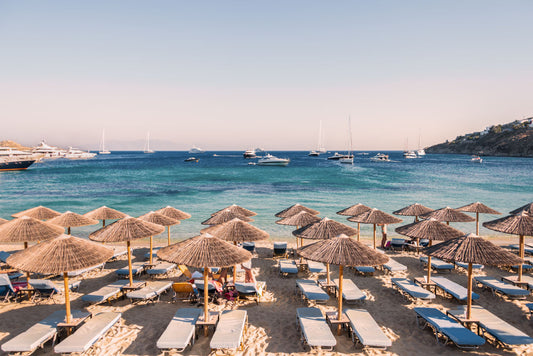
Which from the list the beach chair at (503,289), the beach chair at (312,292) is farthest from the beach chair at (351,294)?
the beach chair at (503,289)

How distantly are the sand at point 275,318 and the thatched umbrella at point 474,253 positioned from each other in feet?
4.99

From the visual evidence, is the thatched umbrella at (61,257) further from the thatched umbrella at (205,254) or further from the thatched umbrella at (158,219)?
the thatched umbrella at (158,219)

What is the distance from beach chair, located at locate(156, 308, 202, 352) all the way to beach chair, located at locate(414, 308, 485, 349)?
17.1 ft

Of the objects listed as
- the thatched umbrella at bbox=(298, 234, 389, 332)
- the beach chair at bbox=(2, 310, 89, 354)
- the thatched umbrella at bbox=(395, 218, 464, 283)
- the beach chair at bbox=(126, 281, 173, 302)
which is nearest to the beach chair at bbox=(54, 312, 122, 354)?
the beach chair at bbox=(2, 310, 89, 354)

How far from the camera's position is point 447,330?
19.9ft

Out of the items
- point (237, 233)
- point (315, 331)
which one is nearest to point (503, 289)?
point (315, 331)

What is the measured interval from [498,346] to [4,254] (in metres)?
16.2

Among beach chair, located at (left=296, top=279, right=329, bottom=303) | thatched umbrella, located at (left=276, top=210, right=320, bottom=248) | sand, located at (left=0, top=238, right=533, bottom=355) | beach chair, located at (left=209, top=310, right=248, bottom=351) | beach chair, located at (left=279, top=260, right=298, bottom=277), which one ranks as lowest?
sand, located at (left=0, top=238, right=533, bottom=355)

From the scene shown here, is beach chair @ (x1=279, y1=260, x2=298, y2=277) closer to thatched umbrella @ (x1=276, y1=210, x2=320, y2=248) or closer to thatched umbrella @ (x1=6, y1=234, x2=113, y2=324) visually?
thatched umbrella @ (x1=276, y1=210, x2=320, y2=248)

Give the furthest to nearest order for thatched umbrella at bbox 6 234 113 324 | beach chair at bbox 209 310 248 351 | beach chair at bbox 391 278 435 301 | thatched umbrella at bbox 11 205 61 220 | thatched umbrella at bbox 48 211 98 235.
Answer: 1. thatched umbrella at bbox 11 205 61 220
2. thatched umbrella at bbox 48 211 98 235
3. beach chair at bbox 391 278 435 301
4. thatched umbrella at bbox 6 234 113 324
5. beach chair at bbox 209 310 248 351

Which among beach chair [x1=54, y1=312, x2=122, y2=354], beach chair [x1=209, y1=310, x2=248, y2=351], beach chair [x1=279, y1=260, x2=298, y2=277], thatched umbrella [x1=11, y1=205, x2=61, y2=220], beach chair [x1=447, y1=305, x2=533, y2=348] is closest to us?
beach chair [x1=54, y1=312, x2=122, y2=354]

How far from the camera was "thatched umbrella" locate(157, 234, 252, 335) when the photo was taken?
6.22 metres

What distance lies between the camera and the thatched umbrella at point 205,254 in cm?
622

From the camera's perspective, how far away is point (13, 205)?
2542 centimetres
